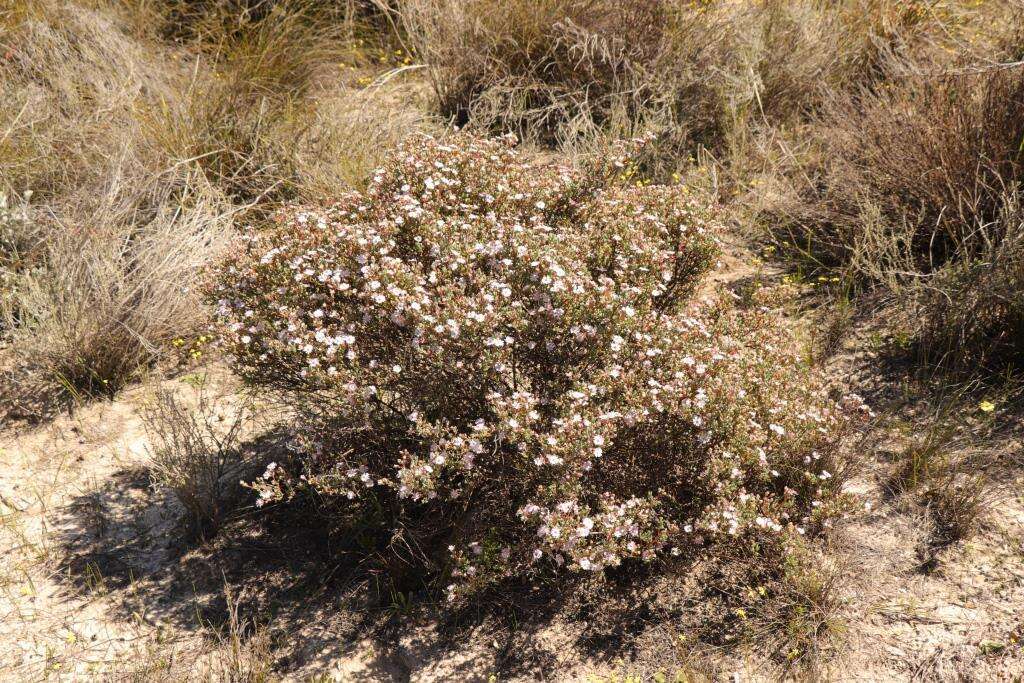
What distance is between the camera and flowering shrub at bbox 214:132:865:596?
2.79 m

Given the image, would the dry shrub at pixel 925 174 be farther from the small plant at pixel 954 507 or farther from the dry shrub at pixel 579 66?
the dry shrub at pixel 579 66

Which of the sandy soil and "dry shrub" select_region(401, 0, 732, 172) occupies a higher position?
"dry shrub" select_region(401, 0, 732, 172)

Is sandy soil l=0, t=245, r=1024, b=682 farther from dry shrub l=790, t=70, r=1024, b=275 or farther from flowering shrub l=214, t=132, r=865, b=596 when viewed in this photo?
dry shrub l=790, t=70, r=1024, b=275

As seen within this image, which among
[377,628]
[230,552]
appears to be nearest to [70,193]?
[230,552]

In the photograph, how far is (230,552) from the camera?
3410mm

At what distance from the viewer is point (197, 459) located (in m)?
3.46

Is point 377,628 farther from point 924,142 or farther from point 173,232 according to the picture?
point 924,142

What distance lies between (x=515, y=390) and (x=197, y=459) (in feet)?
4.92

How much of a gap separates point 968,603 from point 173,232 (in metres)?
4.26

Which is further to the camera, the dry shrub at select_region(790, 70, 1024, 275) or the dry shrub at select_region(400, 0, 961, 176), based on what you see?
the dry shrub at select_region(400, 0, 961, 176)

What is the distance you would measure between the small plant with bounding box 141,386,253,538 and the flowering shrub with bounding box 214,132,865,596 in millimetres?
513

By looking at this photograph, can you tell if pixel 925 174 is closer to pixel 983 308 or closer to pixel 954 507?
pixel 983 308

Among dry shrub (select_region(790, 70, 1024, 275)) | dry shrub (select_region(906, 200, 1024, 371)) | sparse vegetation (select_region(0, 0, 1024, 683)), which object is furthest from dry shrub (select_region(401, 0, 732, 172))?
dry shrub (select_region(906, 200, 1024, 371))

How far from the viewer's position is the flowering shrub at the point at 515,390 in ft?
9.16
